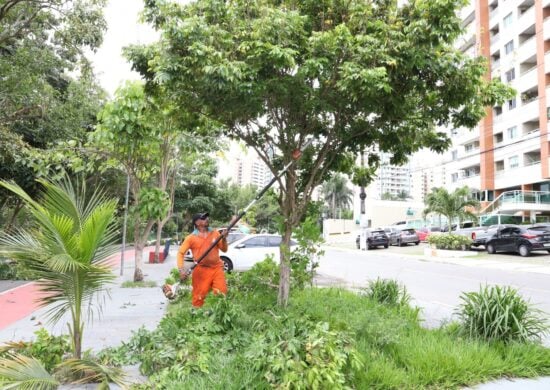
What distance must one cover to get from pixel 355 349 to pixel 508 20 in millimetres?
47548

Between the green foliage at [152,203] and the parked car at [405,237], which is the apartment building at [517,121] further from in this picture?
the green foliage at [152,203]

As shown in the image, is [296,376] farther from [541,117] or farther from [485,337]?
[541,117]

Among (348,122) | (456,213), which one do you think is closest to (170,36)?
(348,122)

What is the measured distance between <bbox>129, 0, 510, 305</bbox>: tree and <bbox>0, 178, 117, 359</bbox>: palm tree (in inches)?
66.4

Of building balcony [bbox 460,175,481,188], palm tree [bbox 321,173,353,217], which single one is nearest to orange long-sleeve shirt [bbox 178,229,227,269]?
building balcony [bbox 460,175,481,188]

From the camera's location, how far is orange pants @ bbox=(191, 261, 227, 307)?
21.8 feet

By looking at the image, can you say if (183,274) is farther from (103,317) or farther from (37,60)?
(37,60)

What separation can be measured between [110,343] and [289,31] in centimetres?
458

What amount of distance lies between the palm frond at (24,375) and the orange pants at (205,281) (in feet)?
9.51

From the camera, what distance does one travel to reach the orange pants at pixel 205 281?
261 inches

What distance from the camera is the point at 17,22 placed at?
11.8m

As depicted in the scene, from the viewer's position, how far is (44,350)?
14.1 feet

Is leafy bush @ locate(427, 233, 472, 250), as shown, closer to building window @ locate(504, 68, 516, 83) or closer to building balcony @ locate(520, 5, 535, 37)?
building window @ locate(504, 68, 516, 83)

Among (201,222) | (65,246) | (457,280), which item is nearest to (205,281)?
(201,222)
